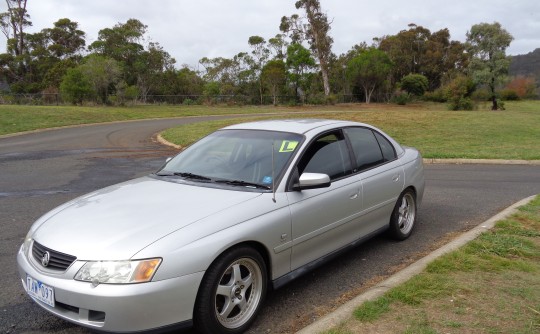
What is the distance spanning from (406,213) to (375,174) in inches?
41.3

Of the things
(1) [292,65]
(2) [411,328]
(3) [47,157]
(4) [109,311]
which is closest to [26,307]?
(4) [109,311]

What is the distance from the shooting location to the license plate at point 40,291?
2889mm

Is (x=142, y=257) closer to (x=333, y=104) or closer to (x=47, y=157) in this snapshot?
(x=47, y=157)

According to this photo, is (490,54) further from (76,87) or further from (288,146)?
(288,146)

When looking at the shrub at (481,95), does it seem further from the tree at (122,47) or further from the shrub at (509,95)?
the tree at (122,47)

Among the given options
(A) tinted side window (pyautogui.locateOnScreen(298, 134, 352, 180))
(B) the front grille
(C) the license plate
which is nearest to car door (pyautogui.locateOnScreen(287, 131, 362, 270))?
(A) tinted side window (pyautogui.locateOnScreen(298, 134, 352, 180))

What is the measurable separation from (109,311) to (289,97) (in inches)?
1877

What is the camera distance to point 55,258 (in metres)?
2.94

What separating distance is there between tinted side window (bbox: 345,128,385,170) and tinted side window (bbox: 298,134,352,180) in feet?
0.61

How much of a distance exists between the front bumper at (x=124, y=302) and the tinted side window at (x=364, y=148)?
2428 mm

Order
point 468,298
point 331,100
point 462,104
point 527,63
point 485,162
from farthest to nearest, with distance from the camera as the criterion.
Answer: point 527,63, point 331,100, point 462,104, point 485,162, point 468,298

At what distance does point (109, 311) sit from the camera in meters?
2.67

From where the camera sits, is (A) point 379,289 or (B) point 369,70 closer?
(A) point 379,289

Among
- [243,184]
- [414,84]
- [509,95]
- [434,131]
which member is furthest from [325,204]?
[509,95]
